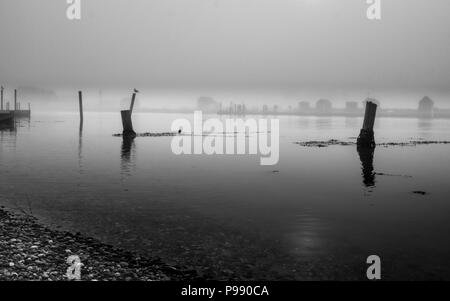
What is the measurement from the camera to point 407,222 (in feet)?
46.8

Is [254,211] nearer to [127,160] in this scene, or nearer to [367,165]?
[127,160]

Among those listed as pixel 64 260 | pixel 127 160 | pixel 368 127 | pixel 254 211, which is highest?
pixel 368 127

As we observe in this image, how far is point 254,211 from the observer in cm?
1563

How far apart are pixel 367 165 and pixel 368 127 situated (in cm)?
1027

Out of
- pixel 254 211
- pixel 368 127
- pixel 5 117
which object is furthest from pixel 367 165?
pixel 5 117

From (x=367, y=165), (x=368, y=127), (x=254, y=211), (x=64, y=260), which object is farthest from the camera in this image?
(x=368, y=127)

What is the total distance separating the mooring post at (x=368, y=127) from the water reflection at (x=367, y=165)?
2.20 feet

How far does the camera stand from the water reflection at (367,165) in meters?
23.8

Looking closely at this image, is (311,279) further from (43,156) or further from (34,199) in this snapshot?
(43,156)

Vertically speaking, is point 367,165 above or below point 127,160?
below

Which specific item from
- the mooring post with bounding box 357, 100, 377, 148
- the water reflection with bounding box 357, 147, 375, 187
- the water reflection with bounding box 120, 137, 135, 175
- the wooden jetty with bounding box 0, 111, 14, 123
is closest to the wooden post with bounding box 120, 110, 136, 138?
the water reflection with bounding box 120, 137, 135, 175

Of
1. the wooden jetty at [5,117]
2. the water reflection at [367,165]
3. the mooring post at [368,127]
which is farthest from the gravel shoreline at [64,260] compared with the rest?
the wooden jetty at [5,117]

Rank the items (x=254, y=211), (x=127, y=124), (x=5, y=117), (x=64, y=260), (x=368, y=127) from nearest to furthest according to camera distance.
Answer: (x=64, y=260) < (x=254, y=211) < (x=368, y=127) < (x=127, y=124) < (x=5, y=117)
